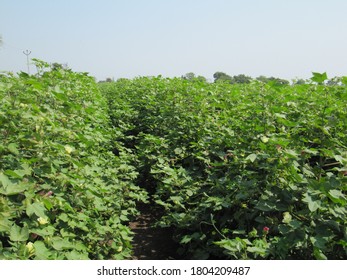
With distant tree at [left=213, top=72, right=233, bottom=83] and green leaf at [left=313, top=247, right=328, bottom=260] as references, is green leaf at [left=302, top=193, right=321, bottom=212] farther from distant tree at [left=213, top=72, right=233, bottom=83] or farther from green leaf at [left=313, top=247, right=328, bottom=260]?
distant tree at [left=213, top=72, right=233, bottom=83]

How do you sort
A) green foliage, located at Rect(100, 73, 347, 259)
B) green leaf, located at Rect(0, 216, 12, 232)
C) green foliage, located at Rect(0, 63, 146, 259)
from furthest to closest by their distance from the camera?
green foliage, located at Rect(100, 73, 347, 259), green foliage, located at Rect(0, 63, 146, 259), green leaf, located at Rect(0, 216, 12, 232)

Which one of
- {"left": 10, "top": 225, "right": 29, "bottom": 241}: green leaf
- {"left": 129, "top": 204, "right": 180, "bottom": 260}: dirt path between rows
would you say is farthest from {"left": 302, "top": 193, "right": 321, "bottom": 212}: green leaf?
{"left": 129, "top": 204, "right": 180, "bottom": 260}: dirt path between rows

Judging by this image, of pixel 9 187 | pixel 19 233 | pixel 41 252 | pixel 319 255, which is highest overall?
pixel 9 187

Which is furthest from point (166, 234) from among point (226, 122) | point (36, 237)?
point (36, 237)

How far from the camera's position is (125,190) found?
375 centimetres

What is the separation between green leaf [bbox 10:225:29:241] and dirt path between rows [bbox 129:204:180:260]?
5.55ft

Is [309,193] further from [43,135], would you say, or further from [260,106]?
[43,135]

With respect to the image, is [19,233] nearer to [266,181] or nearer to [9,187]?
[9,187]

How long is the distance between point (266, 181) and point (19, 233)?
65.9 inches

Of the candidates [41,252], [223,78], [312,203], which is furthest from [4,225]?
[223,78]

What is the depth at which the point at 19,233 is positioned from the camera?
5.72 feet

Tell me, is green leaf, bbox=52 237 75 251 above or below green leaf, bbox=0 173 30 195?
below

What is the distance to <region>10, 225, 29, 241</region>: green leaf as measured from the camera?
1704mm
